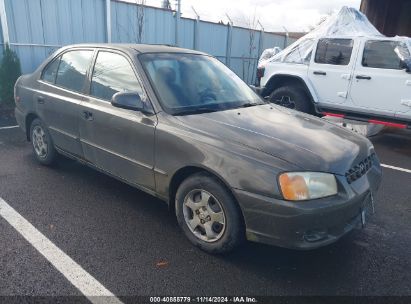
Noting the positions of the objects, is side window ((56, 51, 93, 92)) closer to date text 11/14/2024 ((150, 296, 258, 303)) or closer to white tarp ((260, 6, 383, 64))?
date text 11/14/2024 ((150, 296, 258, 303))

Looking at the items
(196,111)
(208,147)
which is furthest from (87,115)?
(208,147)

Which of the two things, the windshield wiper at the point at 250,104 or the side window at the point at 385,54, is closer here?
the windshield wiper at the point at 250,104

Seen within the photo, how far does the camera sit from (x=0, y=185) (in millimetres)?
4160

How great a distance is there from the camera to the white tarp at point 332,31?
7.56 meters

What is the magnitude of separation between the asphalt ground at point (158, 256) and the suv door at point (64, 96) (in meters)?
0.62

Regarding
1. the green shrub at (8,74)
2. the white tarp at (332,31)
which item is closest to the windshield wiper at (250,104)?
the white tarp at (332,31)

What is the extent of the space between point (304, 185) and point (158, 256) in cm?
132

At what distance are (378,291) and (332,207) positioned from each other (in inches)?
29.0

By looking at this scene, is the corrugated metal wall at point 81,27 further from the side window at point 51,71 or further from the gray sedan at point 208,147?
the gray sedan at point 208,147

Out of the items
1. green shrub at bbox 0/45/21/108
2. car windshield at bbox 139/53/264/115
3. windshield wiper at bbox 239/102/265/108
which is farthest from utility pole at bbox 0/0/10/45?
windshield wiper at bbox 239/102/265/108

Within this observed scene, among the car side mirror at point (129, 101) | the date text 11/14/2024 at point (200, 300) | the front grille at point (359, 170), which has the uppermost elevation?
the car side mirror at point (129, 101)

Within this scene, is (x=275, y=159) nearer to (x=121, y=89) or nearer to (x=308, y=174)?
(x=308, y=174)

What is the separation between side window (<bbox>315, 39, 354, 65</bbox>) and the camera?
6.85 metres

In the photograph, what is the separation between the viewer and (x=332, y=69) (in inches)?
275
